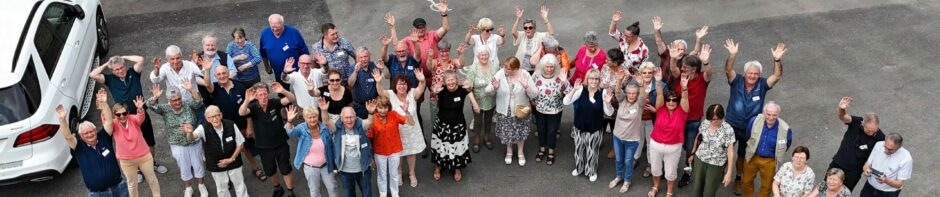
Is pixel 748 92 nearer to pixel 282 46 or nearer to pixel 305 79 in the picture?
pixel 305 79

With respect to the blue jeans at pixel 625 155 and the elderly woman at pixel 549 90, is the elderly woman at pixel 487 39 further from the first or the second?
the blue jeans at pixel 625 155

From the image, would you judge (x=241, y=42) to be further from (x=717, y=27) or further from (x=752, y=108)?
(x=717, y=27)

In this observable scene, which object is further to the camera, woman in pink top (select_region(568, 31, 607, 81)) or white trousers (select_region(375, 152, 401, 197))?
woman in pink top (select_region(568, 31, 607, 81))

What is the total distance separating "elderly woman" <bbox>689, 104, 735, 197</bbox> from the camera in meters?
8.09

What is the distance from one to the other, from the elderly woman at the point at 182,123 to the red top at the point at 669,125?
15.0 feet

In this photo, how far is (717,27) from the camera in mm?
13461

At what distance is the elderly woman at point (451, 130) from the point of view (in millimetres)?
8945

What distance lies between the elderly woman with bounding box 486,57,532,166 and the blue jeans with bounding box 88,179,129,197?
3.78 metres

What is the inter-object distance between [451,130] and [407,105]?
2.27 ft

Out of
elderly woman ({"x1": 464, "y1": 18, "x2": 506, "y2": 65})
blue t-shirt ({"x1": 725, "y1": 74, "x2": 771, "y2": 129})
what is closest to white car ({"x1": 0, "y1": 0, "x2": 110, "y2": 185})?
elderly woman ({"x1": 464, "y1": 18, "x2": 506, "y2": 65})

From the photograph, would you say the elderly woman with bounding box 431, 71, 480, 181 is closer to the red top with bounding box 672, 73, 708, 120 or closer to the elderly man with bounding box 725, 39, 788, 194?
the red top with bounding box 672, 73, 708, 120

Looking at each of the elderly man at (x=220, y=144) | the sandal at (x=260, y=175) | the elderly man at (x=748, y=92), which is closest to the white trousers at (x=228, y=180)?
the elderly man at (x=220, y=144)

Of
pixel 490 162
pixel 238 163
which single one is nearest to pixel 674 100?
pixel 490 162

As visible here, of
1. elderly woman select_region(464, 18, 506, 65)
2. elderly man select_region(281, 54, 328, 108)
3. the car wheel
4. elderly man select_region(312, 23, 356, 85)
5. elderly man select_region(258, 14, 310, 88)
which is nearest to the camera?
elderly man select_region(281, 54, 328, 108)
